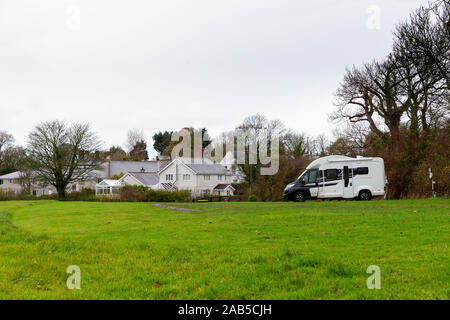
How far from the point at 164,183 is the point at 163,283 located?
60.4 metres

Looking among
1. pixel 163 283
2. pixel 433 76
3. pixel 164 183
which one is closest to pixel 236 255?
pixel 163 283

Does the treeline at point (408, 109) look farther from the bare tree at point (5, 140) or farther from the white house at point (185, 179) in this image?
the bare tree at point (5, 140)

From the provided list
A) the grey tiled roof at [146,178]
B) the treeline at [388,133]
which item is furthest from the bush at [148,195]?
the grey tiled roof at [146,178]

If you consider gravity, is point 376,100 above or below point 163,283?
above

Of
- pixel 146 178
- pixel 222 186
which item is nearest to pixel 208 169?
pixel 222 186

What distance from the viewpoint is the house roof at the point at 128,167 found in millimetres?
85375

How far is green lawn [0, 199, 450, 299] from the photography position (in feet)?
19.4

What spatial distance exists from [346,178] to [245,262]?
64.4 ft

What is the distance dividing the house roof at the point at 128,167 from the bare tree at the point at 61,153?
2543 cm

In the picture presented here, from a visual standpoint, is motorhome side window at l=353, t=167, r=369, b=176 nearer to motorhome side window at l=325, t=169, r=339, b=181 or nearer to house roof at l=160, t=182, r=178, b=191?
motorhome side window at l=325, t=169, r=339, b=181

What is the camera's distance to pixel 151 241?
1085cm

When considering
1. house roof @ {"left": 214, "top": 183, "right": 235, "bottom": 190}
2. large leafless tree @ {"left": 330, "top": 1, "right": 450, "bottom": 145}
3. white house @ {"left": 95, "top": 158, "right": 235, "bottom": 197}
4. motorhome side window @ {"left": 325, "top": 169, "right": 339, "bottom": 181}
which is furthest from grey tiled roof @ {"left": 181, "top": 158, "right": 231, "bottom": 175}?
motorhome side window @ {"left": 325, "top": 169, "right": 339, "bottom": 181}

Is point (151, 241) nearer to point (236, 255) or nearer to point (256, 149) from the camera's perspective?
point (236, 255)
